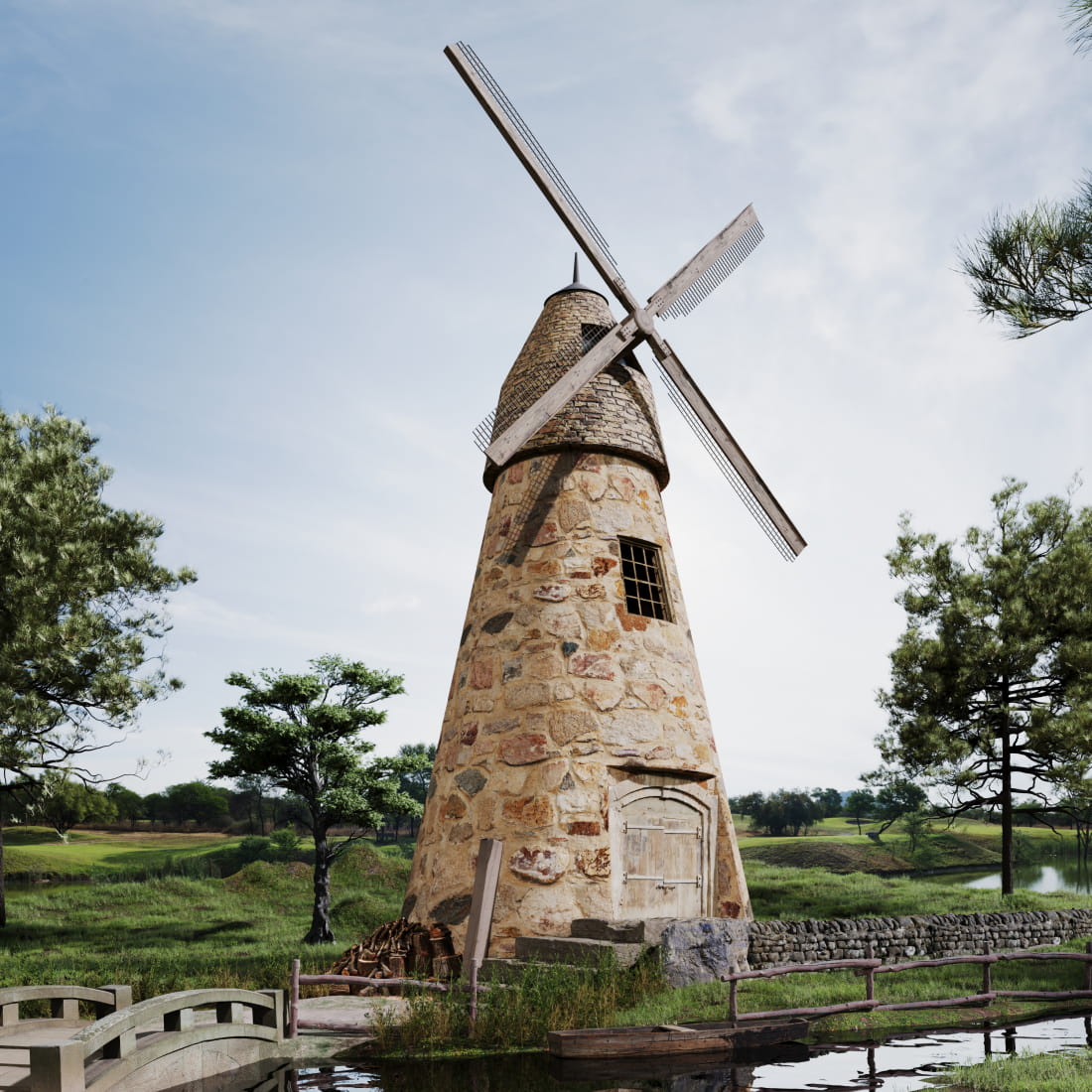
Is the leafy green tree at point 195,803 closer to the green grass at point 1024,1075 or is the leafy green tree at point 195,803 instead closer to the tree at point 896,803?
the tree at point 896,803

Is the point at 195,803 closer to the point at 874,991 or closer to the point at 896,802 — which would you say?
the point at 896,802

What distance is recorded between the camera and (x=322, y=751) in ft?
77.4

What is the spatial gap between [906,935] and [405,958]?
285 inches

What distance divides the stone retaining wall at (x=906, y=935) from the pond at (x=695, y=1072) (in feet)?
7.68

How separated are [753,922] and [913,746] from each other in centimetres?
1271

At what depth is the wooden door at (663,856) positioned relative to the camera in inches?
527

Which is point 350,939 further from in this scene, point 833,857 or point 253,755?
point 833,857

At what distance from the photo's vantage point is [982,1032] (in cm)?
1114

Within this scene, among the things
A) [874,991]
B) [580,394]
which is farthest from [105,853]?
[874,991]

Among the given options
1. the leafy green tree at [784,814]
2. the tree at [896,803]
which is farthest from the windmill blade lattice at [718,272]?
the leafy green tree at [784,814]

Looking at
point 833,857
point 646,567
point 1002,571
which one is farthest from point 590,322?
point 833,857

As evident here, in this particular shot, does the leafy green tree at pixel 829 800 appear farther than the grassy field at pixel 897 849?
Yes

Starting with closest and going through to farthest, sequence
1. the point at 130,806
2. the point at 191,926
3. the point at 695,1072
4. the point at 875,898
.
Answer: the point at 695,1072 → the point at 875,898 → the point at 191,926 → the point at 130,806

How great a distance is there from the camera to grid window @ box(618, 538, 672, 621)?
49.9 ft
